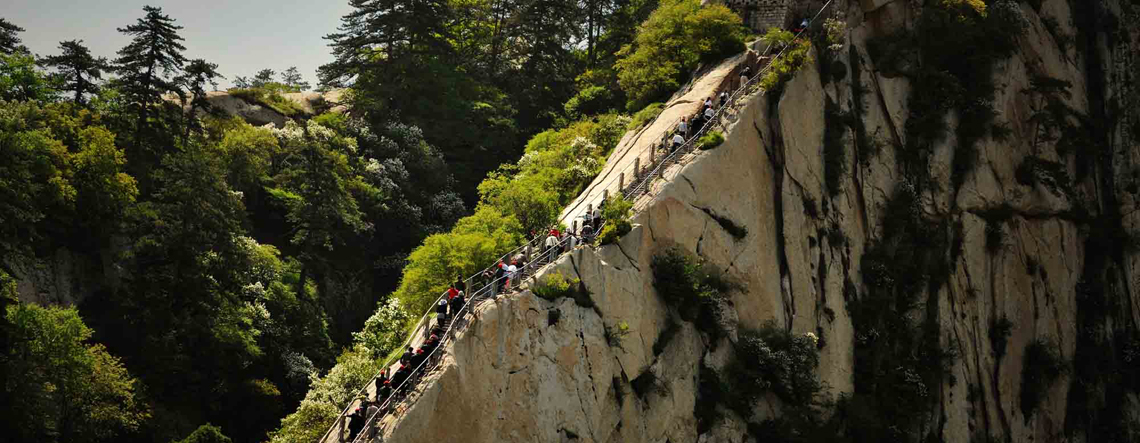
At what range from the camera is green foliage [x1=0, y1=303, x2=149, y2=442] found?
33.8m

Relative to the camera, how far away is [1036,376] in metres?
42.1

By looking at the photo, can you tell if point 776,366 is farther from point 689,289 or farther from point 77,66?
point 77,66

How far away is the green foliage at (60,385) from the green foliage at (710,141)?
2708cm

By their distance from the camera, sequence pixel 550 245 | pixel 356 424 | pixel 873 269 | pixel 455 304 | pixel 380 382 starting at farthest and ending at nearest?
pixel 873 269, pixel 550 245, pixel 455 304, pixel 380 382, pixel 356 424

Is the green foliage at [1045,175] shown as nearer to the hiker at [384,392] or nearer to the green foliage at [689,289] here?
the green foliage at [689,289]

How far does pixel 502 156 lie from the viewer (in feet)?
209

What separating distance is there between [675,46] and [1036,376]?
2582cm

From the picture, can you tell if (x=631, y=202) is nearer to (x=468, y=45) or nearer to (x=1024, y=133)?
(x=1024, y=133)

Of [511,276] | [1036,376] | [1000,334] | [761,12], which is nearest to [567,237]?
[511,276]

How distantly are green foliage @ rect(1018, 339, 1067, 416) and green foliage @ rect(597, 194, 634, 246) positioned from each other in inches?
949

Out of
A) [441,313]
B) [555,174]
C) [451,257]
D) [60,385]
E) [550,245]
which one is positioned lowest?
[60,385]

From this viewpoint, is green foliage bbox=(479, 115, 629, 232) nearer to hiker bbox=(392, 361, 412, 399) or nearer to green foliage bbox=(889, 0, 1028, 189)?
hiker bbox=(392, 361, 412, 399)

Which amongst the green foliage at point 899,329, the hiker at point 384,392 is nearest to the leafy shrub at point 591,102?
the green foliage at point 899,329

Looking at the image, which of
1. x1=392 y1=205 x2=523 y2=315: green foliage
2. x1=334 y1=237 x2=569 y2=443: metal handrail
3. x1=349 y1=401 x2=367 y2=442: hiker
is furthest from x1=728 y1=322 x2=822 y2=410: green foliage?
x1=349 y1=401 x2=367 y2=442: hiker
